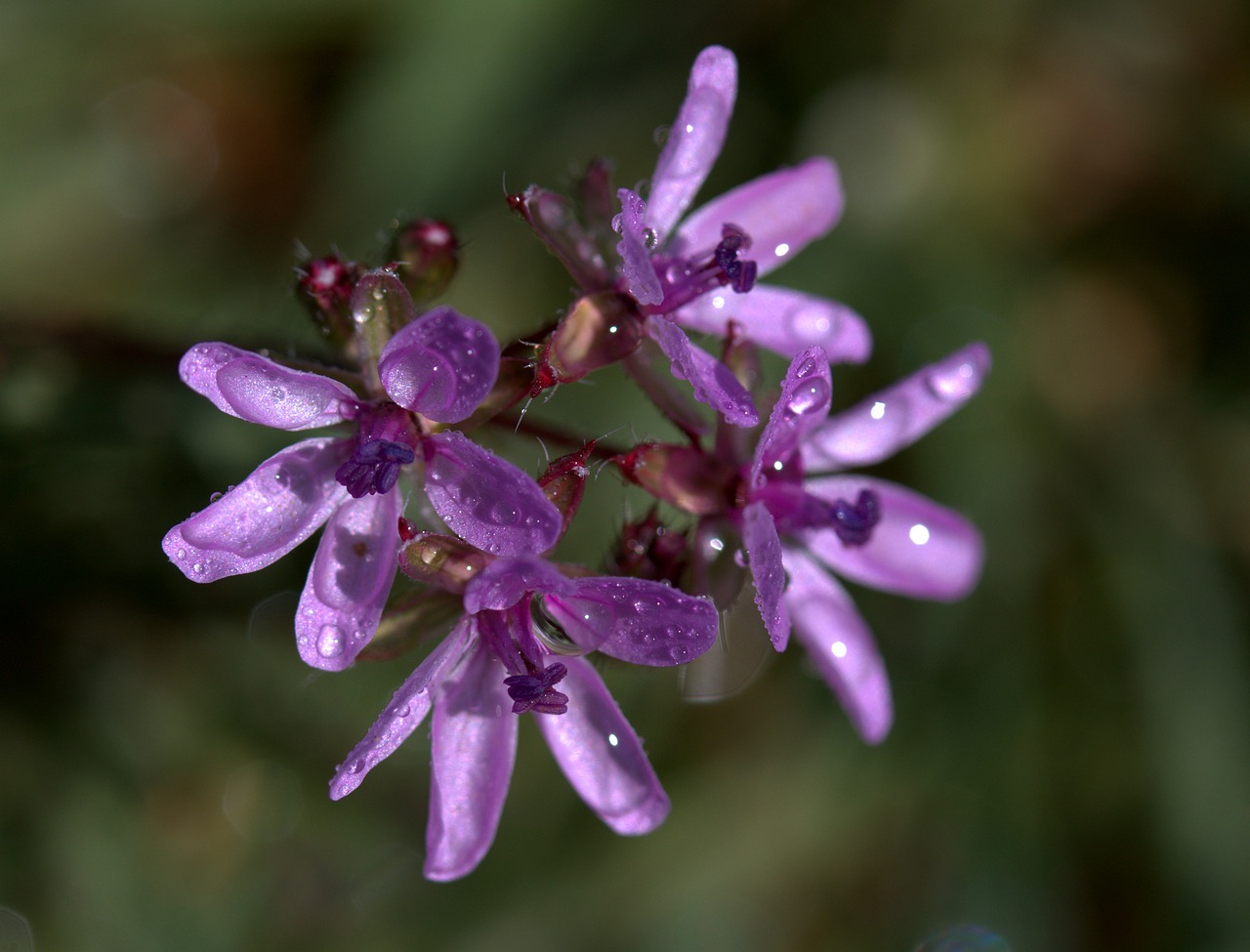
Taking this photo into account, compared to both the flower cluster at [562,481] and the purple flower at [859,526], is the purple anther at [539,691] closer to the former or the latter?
the flower cluster at [562,481]

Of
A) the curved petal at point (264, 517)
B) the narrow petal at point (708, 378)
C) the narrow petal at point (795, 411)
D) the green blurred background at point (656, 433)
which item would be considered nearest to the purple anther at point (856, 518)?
the narrow petal at point (795, 411)

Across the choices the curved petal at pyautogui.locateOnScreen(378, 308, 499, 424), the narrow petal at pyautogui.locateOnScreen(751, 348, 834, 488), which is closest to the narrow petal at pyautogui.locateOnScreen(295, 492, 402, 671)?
the curved petal at pyautogui.locateOnScreen(378, 308, 499, 424)

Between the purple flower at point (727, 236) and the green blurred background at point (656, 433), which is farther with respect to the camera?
the green blurred background at point (656, 433)

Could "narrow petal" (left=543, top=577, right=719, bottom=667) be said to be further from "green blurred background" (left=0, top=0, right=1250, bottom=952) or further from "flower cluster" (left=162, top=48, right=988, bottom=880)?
"green blurred background" (left=0, top=0, right=1250, bottom=952)

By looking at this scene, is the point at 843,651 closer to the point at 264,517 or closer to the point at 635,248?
the point at 635,248

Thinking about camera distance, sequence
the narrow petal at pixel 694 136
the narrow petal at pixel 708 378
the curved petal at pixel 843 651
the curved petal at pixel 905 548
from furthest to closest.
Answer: the curved petal at pixel 905 548, the curved petal at pixel 843 651, the narrow petal at pixel 694 136, the narrow petal at pixel 708 378

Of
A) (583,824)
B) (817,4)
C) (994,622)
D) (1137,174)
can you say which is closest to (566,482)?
(583,824)

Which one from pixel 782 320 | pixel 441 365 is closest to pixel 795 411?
pixel 782 320

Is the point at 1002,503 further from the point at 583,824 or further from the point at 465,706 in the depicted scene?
the point at 465,706
